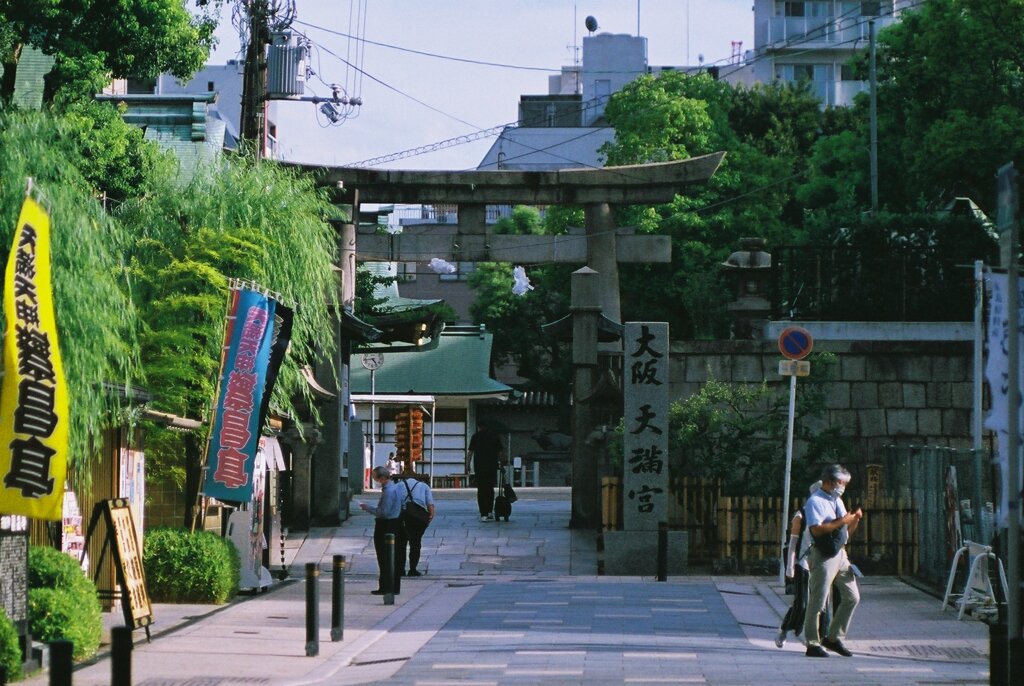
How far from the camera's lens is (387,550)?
63.2 ft

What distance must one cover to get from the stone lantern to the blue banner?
34.5 feet

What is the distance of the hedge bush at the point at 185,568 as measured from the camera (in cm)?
1881

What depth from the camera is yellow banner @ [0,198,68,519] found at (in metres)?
11.6

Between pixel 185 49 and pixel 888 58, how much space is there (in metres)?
25.5

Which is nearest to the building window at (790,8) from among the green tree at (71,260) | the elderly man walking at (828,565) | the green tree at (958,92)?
the green tree at (958,92)

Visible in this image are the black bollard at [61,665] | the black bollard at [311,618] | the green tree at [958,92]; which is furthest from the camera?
the green tree at [958,92]

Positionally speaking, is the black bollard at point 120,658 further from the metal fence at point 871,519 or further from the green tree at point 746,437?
the green tree at point 746,437

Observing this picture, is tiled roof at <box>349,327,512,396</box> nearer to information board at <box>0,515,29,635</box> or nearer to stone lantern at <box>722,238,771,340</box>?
stone lantern at <box>722,238,771,340</box>

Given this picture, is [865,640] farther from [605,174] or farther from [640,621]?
[605,174]

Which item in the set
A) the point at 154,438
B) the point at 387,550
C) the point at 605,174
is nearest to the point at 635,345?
the point at 387,550

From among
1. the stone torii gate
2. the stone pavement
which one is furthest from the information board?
the stone torii gate

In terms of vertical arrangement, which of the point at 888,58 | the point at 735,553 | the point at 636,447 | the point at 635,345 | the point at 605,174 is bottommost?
the point at 735,553

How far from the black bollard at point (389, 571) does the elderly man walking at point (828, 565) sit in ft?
21.1

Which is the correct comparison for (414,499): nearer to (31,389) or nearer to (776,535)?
(776,535)
